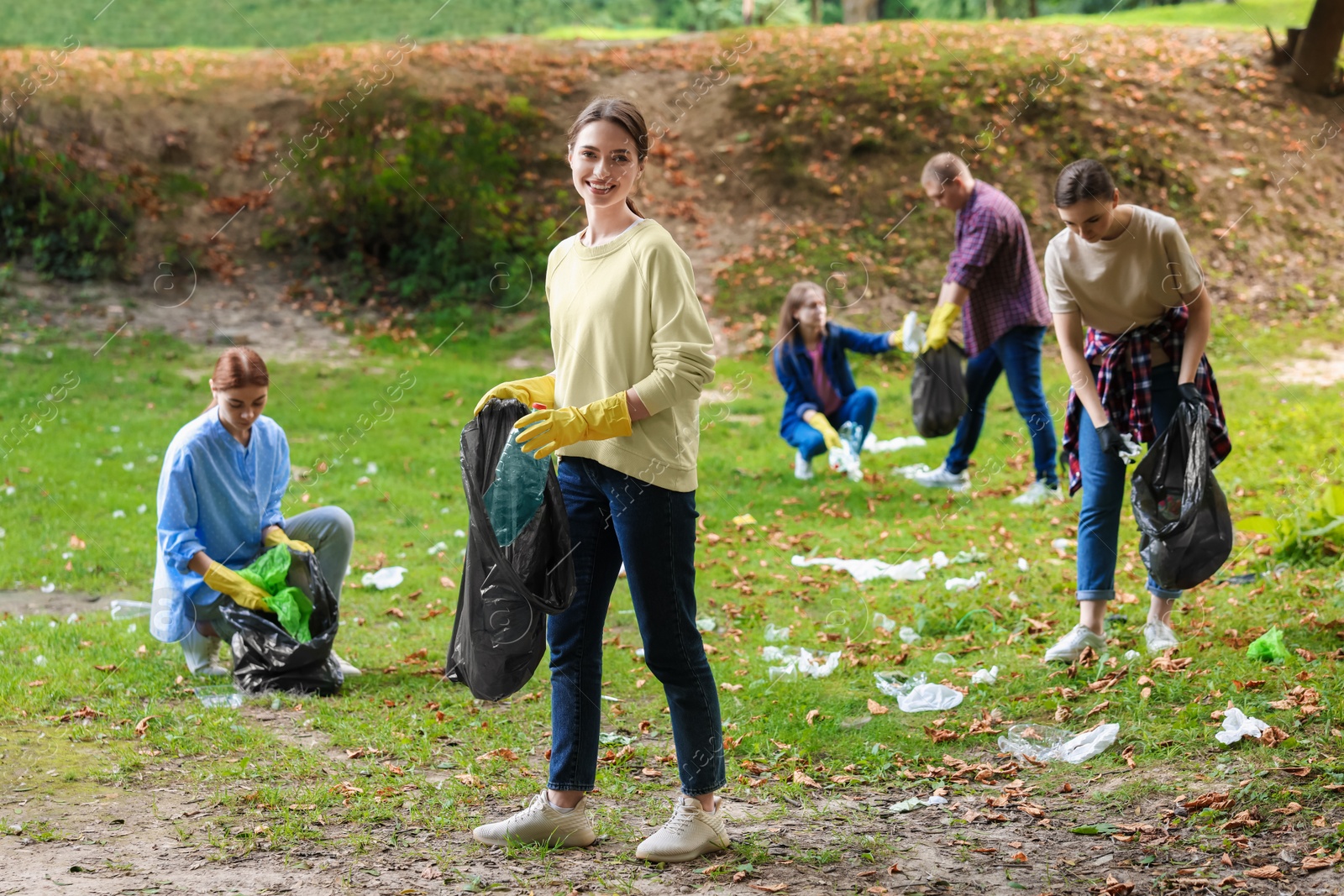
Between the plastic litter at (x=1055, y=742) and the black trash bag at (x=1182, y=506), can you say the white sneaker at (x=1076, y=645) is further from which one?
the plastic litter at (x=1055, y=742)

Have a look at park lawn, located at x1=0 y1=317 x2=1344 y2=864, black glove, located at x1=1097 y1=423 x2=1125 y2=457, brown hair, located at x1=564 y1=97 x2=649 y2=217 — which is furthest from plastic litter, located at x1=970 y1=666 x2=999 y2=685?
brown hair, located at x1=564 y1=97 x2=649 y2=217

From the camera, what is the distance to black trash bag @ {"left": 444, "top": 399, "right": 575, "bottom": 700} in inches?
116

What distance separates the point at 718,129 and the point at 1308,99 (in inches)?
291

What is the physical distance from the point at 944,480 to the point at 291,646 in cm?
446

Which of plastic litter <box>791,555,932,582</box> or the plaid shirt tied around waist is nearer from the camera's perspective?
the plaid shirt tied around waist

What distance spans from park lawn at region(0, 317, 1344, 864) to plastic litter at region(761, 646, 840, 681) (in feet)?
0.20

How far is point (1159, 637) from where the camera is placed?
437cm

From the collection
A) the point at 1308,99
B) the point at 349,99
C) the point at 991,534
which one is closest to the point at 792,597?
the point at 991,534

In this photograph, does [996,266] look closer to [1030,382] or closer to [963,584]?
[1030,382]

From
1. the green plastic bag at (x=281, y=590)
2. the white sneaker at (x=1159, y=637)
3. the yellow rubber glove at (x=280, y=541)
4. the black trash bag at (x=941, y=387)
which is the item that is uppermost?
the black trash bag at (x=941, y=387)

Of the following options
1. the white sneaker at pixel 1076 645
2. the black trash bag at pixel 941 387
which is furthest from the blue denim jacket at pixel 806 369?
the white sneaker at pixel 1076 645

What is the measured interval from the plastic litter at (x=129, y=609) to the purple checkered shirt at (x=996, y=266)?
4.58m

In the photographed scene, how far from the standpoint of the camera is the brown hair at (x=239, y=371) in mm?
4344

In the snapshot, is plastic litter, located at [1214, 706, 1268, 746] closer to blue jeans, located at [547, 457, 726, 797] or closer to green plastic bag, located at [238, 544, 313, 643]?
blue jeans, located at [547, 457, 726, 797]
